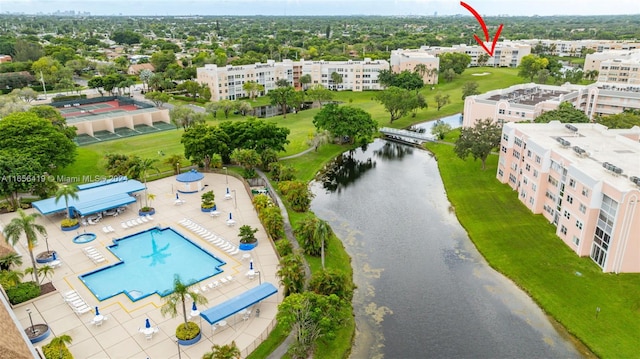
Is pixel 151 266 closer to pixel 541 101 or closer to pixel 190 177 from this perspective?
pixel 190 177

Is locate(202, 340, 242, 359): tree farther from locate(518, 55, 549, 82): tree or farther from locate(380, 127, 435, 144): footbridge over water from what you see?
locate(518, 55, 549, 82): tree

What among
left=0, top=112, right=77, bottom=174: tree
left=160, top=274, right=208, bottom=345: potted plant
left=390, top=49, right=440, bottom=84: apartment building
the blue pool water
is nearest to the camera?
left=160, top=274, right=208, bottom=345: potted plant

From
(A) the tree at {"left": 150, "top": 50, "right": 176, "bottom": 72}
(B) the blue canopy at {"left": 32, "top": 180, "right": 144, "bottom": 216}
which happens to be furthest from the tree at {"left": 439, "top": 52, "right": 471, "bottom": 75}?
(B) the blue canopy at {"left": 32, "top": 180, "right": 144, "bottom": 216}

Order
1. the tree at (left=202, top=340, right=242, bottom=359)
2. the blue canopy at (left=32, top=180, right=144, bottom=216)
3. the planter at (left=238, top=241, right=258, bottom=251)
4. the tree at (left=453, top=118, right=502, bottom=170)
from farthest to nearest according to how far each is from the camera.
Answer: the tree at (left=453, top=118, right=502, bottom=170)
the blue canopy at (left=32, top=180, right=144, bottom=216)
the planter at (left=238, top=241, right=258, bottom=251)
the tree at (left=202, top=340, right=242, bottom=359)

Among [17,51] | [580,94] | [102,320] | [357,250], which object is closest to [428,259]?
[357,250]

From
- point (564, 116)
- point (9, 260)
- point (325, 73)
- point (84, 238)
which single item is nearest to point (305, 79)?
point (325, 73)

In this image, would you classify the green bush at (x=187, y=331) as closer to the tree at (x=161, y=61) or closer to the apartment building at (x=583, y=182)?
the apartment building at (x=583, y=182)
